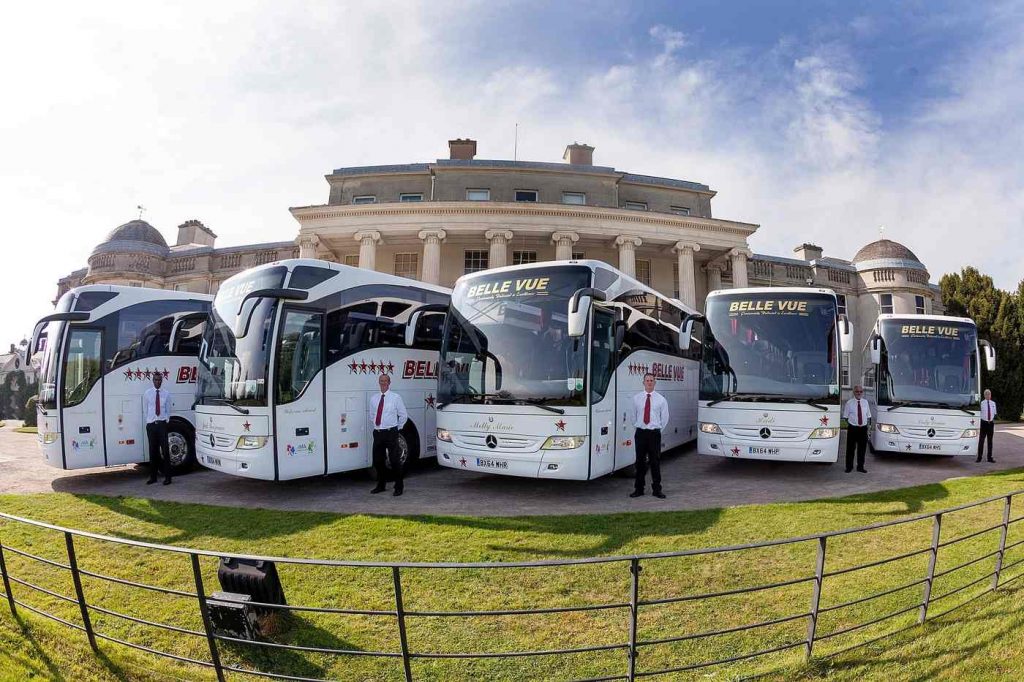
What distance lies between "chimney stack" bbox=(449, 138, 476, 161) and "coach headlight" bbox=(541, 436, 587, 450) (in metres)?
34.3

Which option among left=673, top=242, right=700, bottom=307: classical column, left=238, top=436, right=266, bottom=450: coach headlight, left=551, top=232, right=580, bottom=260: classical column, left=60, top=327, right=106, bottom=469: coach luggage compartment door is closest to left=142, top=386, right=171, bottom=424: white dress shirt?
left=60, top=327, right=106, bottom=469: coach luggage compartment door

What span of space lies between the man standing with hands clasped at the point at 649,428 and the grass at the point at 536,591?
3.84 feet

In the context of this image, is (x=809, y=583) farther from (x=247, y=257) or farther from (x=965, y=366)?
(x=247, y=257)

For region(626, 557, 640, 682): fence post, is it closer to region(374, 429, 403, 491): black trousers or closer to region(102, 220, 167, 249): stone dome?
region(374, 429, 403, 491): black trousers

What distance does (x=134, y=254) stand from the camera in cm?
4238

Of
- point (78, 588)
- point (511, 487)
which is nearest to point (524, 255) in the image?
point (511, 487)

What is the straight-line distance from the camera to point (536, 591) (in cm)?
635

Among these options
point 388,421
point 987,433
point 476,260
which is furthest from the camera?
point 476,260

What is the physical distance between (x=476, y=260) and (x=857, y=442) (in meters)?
28.6

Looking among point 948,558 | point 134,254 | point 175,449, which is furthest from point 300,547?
point 134,254

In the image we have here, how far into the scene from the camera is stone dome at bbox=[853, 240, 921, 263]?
4288 cm

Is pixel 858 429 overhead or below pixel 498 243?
below

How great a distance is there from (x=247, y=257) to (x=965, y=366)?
4031 centimetres

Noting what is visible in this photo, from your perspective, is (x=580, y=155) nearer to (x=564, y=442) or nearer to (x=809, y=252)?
(x=809, y=252)
